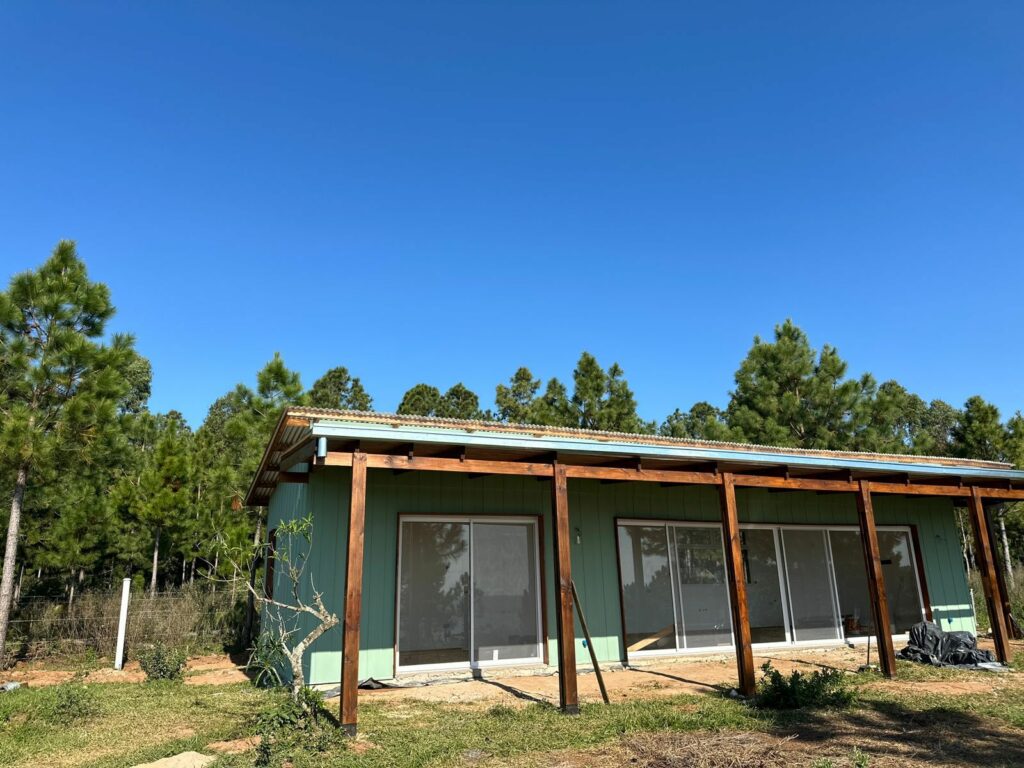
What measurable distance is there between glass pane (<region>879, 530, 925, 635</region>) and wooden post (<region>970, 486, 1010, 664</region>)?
195 centimetres

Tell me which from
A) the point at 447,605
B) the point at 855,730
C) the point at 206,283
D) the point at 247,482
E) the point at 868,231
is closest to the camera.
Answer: the point at 855,730

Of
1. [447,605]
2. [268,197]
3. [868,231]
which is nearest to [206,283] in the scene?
[268,197]

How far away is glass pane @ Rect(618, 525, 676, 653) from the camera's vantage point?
333 inches

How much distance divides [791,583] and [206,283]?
1389cm

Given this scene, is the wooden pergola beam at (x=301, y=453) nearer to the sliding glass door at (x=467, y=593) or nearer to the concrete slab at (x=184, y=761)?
the sliding glass door at (x=467, y=593)

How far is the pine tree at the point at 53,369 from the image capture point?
31.1 ft

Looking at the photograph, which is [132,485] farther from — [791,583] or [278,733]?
[791,583]

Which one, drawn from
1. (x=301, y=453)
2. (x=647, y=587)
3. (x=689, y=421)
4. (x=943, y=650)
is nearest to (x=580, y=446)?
(x=301, y=453)

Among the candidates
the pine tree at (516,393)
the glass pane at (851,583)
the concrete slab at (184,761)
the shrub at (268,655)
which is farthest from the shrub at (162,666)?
the pine tree at (516,393)

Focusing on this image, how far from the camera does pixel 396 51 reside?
1092cm

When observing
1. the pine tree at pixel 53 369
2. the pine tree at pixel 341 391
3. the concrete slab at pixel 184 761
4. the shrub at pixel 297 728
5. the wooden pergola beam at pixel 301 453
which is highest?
the pine tree at pixel 341 391

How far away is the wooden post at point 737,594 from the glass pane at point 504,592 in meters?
2.55

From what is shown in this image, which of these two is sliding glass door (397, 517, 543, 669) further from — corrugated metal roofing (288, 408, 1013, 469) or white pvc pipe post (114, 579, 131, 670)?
white pvc pipe post (114, 579, 131, 670)

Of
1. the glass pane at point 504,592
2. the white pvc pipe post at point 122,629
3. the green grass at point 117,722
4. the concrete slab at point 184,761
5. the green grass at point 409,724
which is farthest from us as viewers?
the white pvc pipe post at point 122,629
